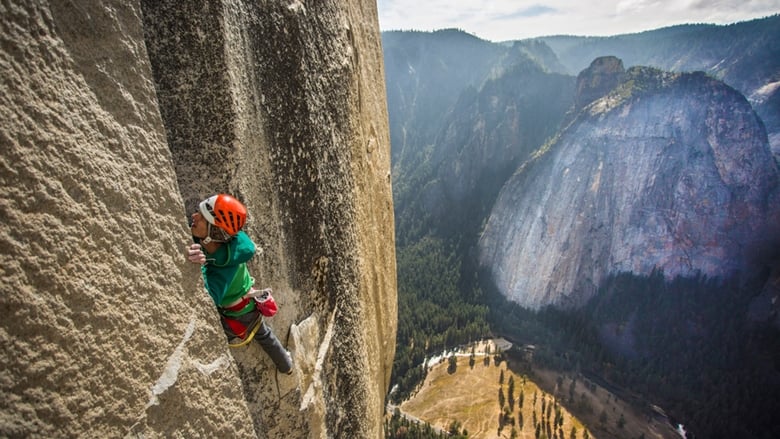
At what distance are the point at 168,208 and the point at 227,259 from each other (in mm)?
547

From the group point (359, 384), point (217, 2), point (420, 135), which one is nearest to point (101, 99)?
point (217, 2)

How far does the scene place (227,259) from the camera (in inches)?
109

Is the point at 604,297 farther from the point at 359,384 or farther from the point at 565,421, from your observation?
the point at 359,384

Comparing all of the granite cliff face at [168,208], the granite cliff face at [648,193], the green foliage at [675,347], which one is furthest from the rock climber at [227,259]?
the granite cliff face at [648,193]

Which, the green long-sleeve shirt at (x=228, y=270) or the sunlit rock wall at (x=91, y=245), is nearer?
the sunlit rock wall at (x=91, y=245)

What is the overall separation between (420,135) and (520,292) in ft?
322

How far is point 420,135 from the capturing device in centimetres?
14988

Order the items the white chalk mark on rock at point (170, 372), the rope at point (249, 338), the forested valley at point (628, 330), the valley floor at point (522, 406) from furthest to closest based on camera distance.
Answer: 1. the forested valley at point (628, 330)
2. the valley floor at point (522, 406)
3. the rope at point (249, 338)
4. the white chalk mark on rock at point (170, 372)

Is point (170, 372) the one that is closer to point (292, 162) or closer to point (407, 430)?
point (292, 162)

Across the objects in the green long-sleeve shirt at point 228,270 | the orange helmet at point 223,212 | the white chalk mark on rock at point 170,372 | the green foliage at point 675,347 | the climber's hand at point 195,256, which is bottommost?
the green foliage at point 675,347

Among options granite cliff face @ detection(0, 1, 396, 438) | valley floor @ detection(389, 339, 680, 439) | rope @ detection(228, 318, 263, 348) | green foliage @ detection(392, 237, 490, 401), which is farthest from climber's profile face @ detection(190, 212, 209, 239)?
green foliage @ detection(392, 237, 490, 401)

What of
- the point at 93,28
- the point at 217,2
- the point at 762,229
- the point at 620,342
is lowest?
the point at 620,342

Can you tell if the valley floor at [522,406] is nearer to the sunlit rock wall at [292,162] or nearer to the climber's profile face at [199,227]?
the sunlit rock wall at [292,162]

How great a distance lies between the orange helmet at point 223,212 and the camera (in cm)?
262
